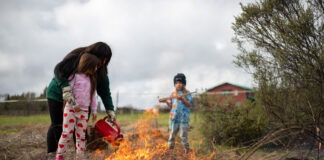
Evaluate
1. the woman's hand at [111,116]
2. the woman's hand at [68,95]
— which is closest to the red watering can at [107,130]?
the woman's hand at [111,116]

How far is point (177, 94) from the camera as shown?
5.12 m

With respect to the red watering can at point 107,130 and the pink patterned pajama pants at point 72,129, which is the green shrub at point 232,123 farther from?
the pink patterned pajama pants at point 72,129

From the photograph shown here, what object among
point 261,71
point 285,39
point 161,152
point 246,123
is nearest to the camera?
point 161,152

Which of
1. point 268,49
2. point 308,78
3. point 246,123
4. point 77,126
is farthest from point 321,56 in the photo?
point 77,126

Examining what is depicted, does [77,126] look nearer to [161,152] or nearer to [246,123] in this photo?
[161,152]

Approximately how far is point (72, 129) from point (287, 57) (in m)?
3.67

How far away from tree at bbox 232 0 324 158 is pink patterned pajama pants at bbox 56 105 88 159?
3.18m

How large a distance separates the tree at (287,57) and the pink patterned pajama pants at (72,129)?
3183 millimetres

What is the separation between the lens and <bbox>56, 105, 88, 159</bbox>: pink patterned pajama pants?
2.81m

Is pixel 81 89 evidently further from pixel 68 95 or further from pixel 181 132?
pixel 181 132

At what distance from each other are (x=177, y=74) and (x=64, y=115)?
9.51 ft

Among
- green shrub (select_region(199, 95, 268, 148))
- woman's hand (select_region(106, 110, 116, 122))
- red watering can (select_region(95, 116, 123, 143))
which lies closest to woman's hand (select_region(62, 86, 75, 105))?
red watering can (select_region(95, 116, 123, 143))

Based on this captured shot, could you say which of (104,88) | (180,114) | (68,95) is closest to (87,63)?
(68,95)

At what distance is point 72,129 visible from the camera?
114 inches
